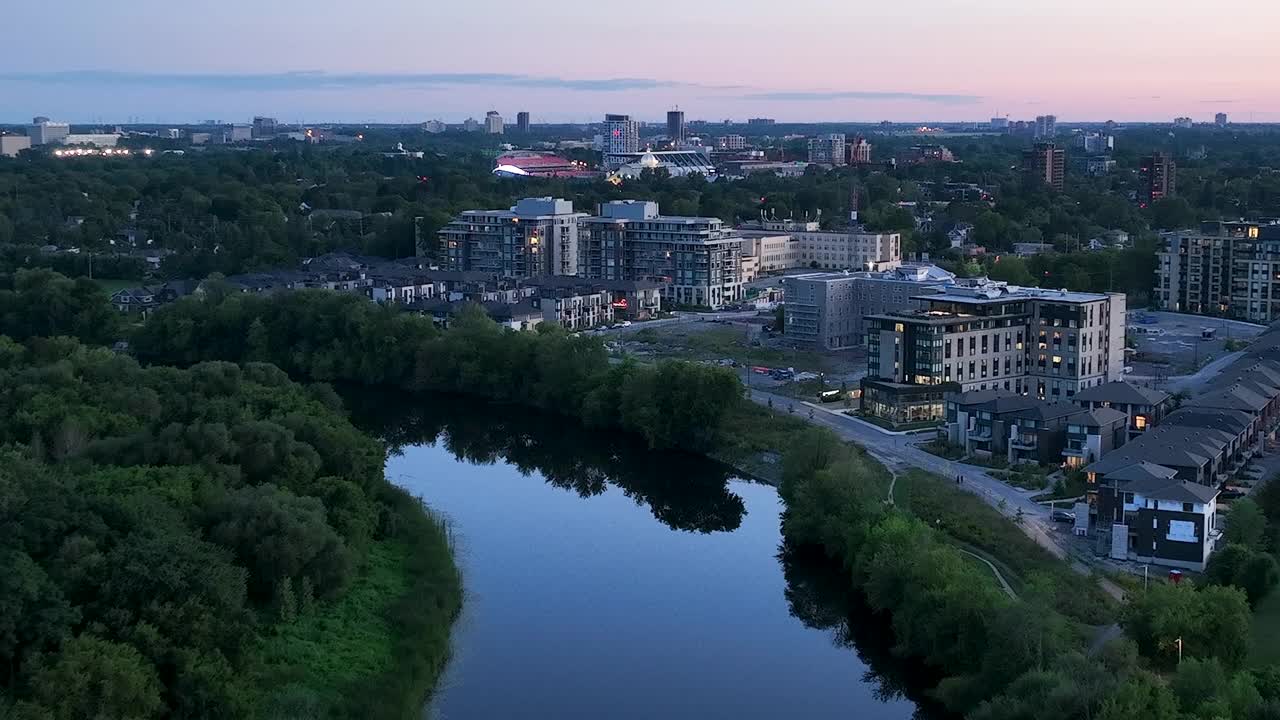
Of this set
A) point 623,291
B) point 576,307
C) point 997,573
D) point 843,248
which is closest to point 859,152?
point 843,248

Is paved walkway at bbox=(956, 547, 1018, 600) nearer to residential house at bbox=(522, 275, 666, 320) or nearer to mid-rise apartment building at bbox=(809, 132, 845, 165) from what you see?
residential house at bbox=(522, 275, 666, 320)

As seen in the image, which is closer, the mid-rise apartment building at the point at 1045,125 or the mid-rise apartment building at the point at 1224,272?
the mid-rise apartment building at the point at 1224,272

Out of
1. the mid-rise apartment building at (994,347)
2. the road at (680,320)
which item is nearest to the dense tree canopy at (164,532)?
the mid-rise apartment building at (994,347)

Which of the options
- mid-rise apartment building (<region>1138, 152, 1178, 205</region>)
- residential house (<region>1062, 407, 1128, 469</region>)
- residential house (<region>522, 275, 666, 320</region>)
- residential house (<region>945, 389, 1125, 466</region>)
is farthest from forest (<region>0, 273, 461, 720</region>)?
mid-rise apartment building (<region>1138, 152, 1178, 205</region>)

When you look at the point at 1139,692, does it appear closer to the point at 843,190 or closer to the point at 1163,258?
the point at 1163,258

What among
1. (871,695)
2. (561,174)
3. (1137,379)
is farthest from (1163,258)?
(561,174)

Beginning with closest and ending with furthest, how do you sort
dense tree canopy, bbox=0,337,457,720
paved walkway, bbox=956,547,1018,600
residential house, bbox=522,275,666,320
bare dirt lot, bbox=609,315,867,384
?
dense tree canopy, bbox=0,337,457,720
paved walkway, bbox=956,547,1018,600
bare dirt lot, bbox=609,315,867,384
residential house, bbox=522,275,666,320

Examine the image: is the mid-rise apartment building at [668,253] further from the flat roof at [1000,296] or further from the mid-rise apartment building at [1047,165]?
the mid-rise apartment building at [1047,165]
